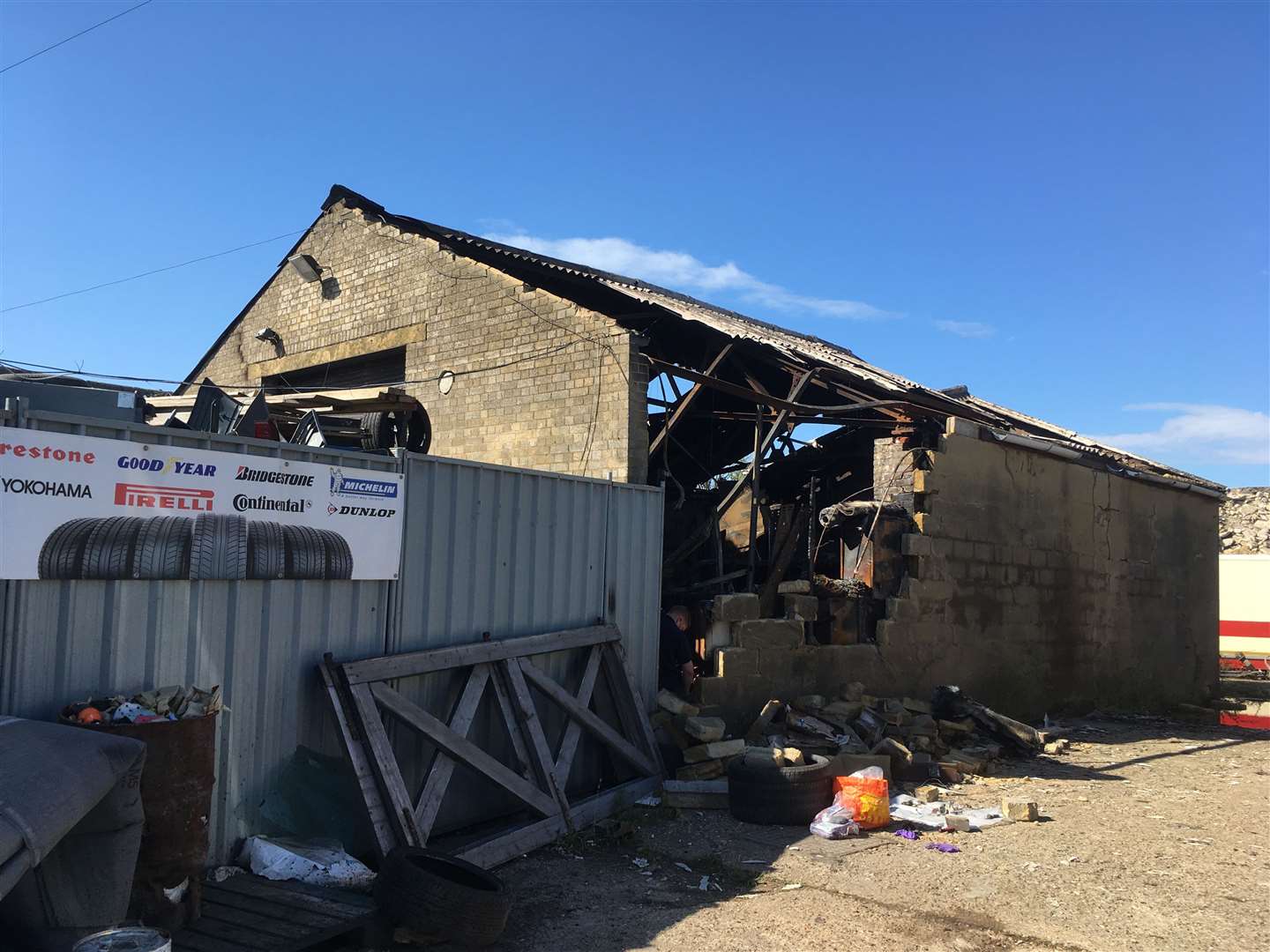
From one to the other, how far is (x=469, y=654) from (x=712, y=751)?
2376 mm

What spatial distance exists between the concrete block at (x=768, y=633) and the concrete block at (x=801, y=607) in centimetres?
21

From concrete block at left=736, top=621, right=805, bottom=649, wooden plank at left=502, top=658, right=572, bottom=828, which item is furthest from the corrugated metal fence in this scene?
concrete block at left=736, top=621, right=805, bottom=649

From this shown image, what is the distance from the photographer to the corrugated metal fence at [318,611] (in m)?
4.70

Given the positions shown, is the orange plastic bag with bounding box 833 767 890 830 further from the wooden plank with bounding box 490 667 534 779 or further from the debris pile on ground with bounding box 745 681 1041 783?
the wooden plank with bounding box 490 667 534 779

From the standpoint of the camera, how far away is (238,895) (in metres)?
4.79

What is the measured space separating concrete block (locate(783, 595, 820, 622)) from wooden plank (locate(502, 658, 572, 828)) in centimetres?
366

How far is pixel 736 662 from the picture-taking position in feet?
29.7

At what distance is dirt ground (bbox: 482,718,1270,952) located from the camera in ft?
16.7

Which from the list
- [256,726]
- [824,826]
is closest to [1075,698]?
[824,826]

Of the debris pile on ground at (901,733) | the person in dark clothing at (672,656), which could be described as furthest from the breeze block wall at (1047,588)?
the person in dark clothing at (672,656)

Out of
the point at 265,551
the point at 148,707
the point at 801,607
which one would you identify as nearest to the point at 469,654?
the point at 265,551

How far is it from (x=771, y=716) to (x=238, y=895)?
518cm

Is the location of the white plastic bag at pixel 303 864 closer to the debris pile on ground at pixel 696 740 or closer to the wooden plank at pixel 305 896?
the wooden plank at pixel 305 896

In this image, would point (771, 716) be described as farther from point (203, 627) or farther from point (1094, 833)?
point (203, 627)
